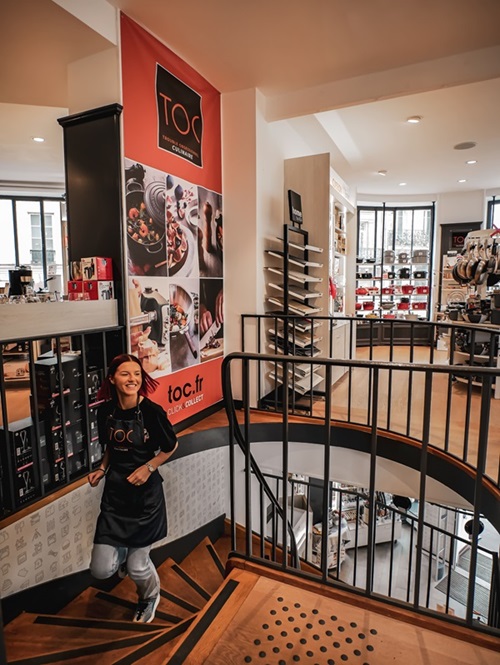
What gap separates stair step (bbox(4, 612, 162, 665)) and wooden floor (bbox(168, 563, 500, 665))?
0.59 metres

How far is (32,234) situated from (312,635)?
857cm

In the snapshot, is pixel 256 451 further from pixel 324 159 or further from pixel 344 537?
Answer: pixel 344 537

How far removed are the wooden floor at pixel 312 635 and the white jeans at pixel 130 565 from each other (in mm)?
611

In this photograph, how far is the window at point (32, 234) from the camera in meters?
7.83

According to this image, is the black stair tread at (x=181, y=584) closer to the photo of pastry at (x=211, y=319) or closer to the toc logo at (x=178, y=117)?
the photo of pastry at (x=211, y=319)

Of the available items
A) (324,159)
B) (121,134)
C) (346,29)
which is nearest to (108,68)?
(121,134)

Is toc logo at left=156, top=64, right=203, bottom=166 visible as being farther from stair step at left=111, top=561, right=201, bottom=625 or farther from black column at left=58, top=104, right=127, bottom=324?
stair step at left=111, top=561, right=201, bottom=625

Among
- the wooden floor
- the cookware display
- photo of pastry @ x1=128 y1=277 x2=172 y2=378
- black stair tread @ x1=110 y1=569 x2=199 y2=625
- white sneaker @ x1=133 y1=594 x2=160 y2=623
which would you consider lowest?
black stair tread @ x1=110 y1=569 x2=199 y2=625

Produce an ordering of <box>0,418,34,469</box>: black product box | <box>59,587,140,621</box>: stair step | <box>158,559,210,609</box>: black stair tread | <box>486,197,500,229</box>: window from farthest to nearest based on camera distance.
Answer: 1. <box>486,197,500,229</box>: window
2. <box>158,559,210,609</box>: black stair tread
3. <box>59,587,140,621</box>: stair step
4. <box>0,418,34,469</box>: black product box

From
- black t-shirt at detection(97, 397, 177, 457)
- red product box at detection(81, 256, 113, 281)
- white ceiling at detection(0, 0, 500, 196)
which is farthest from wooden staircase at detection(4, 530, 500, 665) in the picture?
white ceiling at detection(0, 0, 500, 196)

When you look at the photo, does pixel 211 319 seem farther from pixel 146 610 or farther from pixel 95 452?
pixel 146 610

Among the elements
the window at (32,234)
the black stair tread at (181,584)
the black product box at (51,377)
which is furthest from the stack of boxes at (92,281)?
the window at (32,234)

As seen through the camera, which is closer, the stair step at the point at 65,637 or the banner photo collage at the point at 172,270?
the stair step at the point at 65,637

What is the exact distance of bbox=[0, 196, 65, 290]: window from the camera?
783 cm
